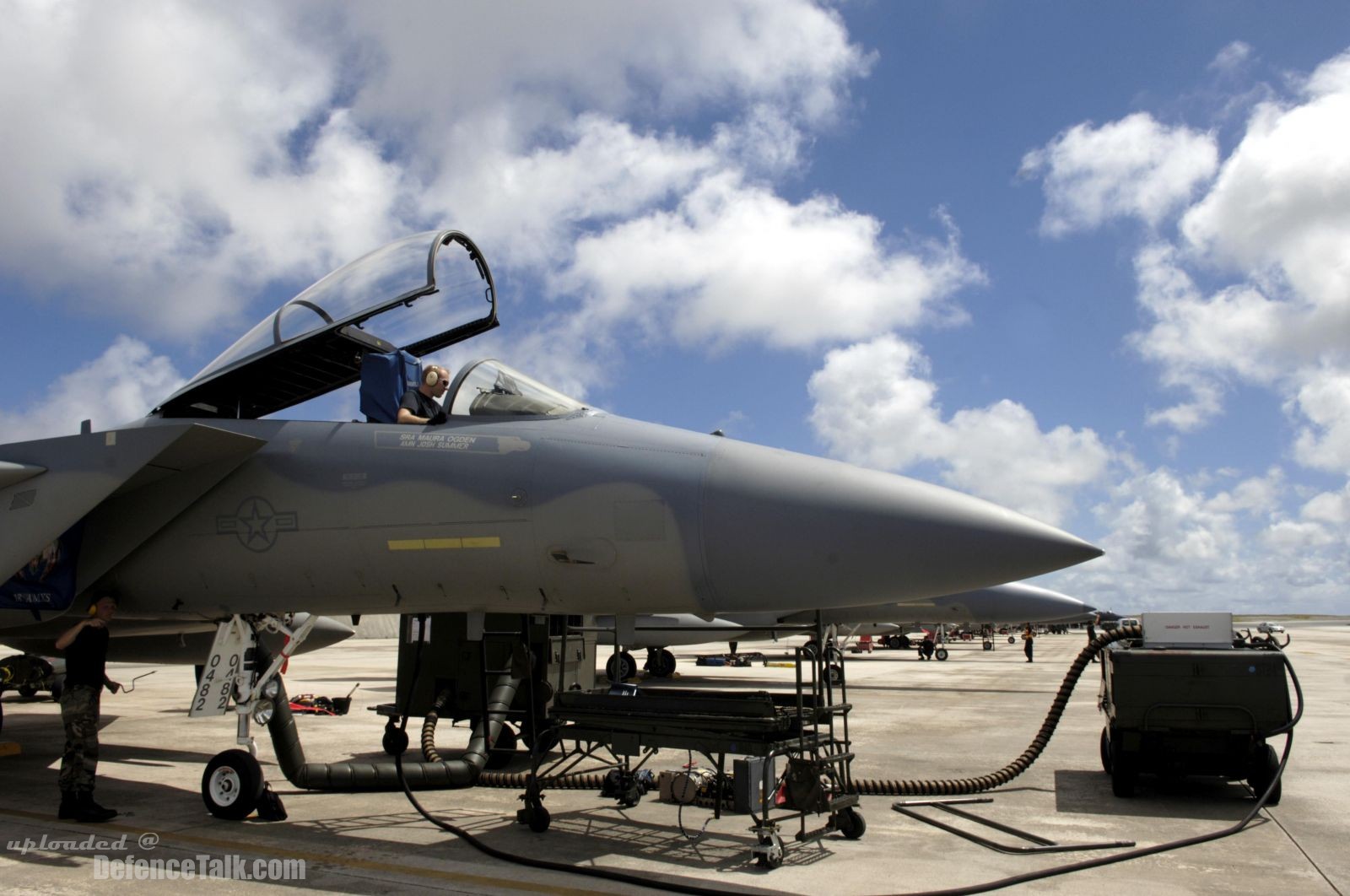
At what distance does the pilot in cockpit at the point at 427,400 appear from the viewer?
5.88 metres

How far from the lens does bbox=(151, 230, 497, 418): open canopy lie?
21.6ft

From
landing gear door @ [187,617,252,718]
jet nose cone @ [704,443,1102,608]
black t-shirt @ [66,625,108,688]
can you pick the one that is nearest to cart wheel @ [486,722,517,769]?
landing gear door @ [187,617,252,718]

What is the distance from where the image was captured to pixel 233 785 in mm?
6188

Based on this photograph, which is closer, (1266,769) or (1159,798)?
(1266,769)

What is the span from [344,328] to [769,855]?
426 centimetres

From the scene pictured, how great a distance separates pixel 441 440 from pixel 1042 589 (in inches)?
754

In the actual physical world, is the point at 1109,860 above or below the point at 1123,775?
below

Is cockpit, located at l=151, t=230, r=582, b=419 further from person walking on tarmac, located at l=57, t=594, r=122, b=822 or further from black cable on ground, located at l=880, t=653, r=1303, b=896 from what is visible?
black cable on ground, located at l=880, t=653, r=1303, b=896

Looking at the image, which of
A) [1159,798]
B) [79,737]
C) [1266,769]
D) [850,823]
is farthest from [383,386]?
[1266,769]

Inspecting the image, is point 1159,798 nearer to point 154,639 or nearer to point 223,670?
point 223,670

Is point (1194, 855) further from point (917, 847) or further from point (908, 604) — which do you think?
point (908, 604)

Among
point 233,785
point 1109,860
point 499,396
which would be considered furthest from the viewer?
point 233,785

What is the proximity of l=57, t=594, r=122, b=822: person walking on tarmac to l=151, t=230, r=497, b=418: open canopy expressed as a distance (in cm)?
160

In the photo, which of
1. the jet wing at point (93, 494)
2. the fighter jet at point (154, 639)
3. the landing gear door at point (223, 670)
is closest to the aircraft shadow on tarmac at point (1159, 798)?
the landing gear door at point (223, 670)
